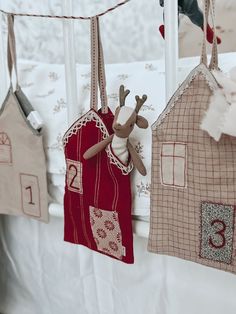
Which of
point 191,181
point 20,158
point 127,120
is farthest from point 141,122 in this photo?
point 20,158

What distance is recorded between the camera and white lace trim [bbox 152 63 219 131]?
586mm

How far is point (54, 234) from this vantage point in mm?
955

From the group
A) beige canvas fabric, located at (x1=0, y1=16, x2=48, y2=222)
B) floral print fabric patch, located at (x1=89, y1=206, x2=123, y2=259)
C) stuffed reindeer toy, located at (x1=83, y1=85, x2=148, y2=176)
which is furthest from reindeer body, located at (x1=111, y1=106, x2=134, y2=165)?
beige canvas fabric, located at (x1=0, y1=16, x2=48, y2=222)

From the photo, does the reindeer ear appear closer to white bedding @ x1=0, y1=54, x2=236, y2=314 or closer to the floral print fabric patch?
white bedding @ x1=0, y1=54, x2=236, y2=314

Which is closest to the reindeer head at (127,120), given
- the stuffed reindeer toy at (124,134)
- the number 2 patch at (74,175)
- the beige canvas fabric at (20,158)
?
the stuffed reindeer toy at (124,134)

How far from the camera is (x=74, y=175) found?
0.77 meters

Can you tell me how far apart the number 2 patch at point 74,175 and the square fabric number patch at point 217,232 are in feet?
0.78

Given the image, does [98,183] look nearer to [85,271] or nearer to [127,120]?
[127,120]

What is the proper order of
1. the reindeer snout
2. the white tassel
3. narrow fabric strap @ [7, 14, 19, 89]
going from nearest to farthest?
the white tassel < the reindeer snout < narrow fabric strap @ [7, 14, 19, 89]

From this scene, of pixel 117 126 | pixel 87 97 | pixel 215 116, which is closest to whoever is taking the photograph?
pixel 215 116

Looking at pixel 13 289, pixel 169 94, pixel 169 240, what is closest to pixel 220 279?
pixel 169 240

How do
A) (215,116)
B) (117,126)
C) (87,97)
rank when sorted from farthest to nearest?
(87,97) < (117,126) < (215,116)

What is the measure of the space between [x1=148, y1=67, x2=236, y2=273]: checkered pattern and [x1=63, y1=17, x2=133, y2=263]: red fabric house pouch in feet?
0.23

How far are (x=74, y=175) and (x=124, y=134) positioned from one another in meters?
0.14
